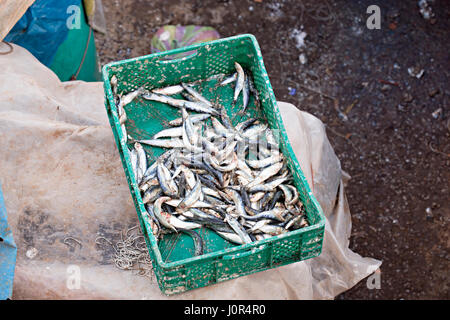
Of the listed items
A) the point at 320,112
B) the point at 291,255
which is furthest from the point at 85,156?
the point at 320,112

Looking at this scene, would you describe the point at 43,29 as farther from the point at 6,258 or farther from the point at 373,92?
the point at 373,92

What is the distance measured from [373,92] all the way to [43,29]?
3313 mm

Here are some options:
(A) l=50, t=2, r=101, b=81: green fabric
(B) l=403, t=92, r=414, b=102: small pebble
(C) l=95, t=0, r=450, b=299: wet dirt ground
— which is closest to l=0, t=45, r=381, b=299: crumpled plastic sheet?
(A) l=50, t=2, r=101, b=81: green fabric

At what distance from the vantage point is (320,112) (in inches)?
220

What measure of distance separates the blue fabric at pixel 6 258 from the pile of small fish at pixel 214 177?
0.80m

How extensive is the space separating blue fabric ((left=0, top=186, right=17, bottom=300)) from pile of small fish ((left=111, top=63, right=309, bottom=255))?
2.63 ft

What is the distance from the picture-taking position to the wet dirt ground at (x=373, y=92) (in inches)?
196

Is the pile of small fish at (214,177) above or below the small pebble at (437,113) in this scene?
below

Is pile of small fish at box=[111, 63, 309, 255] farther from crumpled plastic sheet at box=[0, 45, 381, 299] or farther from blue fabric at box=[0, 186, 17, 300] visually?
blue fabric at box=[0, 186, 17, 300]

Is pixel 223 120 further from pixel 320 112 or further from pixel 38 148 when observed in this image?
pixel 320 112

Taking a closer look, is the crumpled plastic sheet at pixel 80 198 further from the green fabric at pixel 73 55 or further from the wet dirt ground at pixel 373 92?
the wet dirt ground at pixel 373 92

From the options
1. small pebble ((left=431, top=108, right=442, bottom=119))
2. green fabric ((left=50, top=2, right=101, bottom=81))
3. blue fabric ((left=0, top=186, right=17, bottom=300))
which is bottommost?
→ blue fabric ((left=0, top=186, right=17, bottom=300))

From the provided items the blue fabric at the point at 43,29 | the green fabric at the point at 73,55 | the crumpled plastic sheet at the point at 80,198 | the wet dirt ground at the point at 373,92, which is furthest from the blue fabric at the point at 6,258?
the wet dirt ground at the point at 373,92

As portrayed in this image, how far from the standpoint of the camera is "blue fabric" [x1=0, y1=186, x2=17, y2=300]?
2.97 meters
